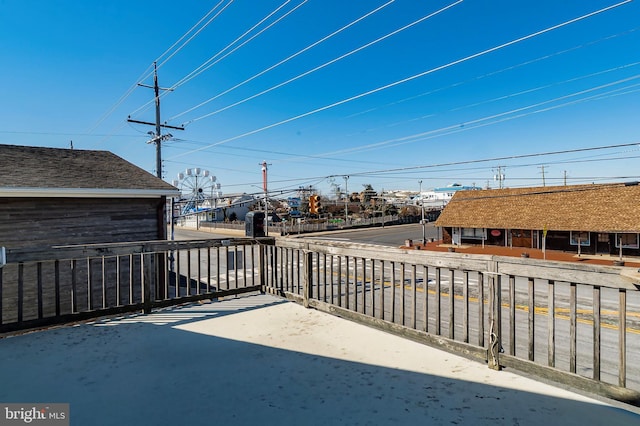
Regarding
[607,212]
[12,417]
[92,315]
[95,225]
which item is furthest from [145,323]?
[607,212]

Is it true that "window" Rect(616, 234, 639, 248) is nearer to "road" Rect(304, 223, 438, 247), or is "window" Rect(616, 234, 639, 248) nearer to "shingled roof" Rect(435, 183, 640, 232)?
"shingled roof" Rect(435, 183, 640, 232)

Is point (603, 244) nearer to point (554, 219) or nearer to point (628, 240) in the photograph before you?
point (628, 240)

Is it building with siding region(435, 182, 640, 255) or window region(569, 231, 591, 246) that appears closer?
building with siding region(435, 182, 640, 255)

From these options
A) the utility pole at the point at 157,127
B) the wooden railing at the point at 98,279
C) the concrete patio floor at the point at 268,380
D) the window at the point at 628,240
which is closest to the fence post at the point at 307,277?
the concrete patio floor at the point at 268,380

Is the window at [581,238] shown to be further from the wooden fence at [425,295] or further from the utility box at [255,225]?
the utility box at [255,225]

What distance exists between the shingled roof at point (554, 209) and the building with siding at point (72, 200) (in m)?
22.3

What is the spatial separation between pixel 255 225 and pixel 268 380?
3.47 meters

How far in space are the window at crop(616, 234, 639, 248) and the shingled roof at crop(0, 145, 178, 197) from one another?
24.3m
